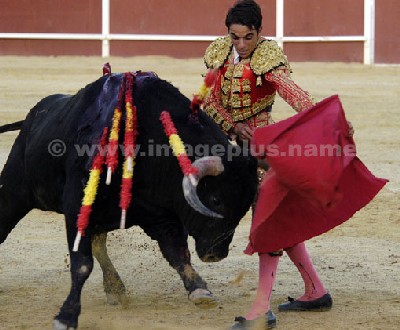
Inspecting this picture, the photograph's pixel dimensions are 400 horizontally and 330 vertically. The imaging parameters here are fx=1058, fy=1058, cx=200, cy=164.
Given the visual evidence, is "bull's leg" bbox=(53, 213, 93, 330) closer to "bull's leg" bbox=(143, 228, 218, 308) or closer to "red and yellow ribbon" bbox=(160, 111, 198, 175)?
"bull's leg" bbox=(143, 228, 218, 308)

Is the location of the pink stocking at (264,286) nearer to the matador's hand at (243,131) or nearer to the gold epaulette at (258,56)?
the matador's hand at (243,131)

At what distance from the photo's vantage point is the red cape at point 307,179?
11.8 ft

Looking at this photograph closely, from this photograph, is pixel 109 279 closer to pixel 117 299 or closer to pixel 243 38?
pixel 117 299

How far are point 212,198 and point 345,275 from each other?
48.8 inches

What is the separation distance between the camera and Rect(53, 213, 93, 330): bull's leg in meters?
3.70

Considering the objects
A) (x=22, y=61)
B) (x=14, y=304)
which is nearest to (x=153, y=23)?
(x=22, y=61)

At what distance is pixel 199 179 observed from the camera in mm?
3738


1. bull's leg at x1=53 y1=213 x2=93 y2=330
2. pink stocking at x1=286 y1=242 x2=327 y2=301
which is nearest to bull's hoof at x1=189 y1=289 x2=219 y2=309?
bull's leg at x1=53 y1=213 x2=93 y2=330

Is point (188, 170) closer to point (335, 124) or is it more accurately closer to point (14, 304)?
point (335, 124)

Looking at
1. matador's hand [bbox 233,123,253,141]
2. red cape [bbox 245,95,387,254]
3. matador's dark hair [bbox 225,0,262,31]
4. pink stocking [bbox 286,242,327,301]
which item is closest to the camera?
red cape [bbox 245,95,387,254]

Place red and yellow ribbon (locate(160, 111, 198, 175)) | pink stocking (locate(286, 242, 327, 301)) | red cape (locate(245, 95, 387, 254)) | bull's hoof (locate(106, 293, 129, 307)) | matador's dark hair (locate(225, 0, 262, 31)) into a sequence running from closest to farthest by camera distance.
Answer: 1. red cape (locate(245, 95, 387, 254))
2. red and yellow ribbon (locate(160, 111, 198, 175))
3. matador's dark hair (locate(225, 0, 262, 31))
4. pink stocking (locate(286, 242, 327, 301))
5. bull's hoof (locate(106, 293, 129, 307))

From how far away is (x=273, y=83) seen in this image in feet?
13.0

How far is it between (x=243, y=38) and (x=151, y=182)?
63 centimetres

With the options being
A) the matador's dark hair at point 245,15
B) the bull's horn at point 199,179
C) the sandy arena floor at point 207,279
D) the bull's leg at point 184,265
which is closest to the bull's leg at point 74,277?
the sandy arena floor at point 207,279
